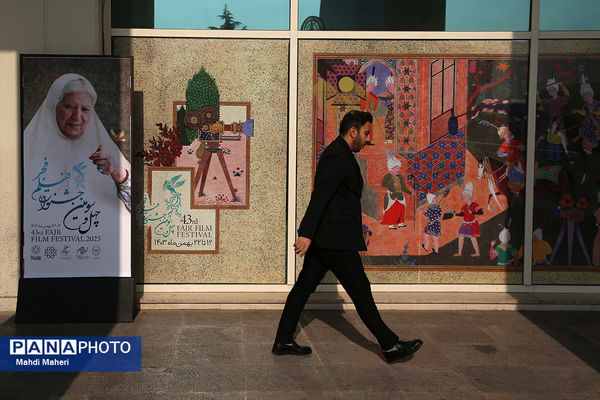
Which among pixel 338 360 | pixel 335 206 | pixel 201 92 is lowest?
pixel 338 360

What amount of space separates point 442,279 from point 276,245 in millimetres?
1765

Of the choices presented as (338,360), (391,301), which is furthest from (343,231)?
(391,301)

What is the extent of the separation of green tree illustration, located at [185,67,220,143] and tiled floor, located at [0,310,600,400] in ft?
6.76

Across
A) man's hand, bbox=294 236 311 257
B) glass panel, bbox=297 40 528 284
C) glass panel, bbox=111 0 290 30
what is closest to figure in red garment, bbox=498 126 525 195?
glass panel, bbox=297 40 528 284

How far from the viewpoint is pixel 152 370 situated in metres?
4.65

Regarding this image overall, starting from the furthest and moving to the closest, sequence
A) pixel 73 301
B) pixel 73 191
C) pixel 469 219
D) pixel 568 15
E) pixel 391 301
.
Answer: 1. pixel 469 219
2. pixel 568 15
3. pixel 391 301
4. pixel 73 191
5. pixel 73 301

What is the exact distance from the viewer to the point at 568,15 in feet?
22.3

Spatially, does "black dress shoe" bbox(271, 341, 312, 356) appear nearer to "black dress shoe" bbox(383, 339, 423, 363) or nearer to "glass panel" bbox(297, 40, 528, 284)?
"black dress shoe" bbox(383, 339, 423, 363)

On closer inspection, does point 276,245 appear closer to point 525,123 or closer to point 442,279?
point 442,279

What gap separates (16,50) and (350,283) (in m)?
3.89

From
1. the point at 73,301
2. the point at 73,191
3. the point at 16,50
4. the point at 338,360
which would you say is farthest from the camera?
the point at 16,50

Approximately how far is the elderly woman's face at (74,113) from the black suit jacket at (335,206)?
2.42 metres

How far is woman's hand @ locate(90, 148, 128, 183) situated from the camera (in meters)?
6.04

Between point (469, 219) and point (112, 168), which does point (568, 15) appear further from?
point (112, 168)
